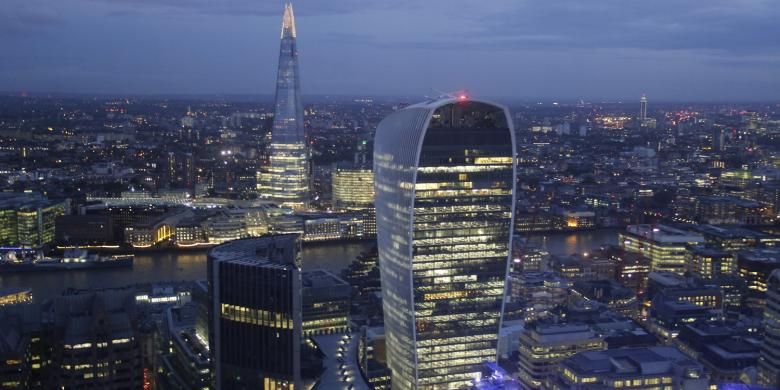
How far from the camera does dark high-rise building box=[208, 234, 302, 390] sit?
10055mm

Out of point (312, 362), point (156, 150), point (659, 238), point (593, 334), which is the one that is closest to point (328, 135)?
point (156, 150)

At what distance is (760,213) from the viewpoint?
119 ft

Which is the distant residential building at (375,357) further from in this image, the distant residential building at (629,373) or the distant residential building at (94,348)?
the distant residential building at (94,348)

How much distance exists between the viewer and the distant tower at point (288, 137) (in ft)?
116

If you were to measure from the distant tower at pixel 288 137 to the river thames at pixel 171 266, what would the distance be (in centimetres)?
629

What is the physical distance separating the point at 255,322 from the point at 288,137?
26.5 m

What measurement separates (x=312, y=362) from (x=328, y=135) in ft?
156

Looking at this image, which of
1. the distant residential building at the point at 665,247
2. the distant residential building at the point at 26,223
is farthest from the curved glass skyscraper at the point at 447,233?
the distant residential building at the point at 26,223

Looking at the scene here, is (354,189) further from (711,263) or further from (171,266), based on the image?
(711,263)

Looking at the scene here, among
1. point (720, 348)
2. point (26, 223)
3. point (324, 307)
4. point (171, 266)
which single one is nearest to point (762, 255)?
point (720, 348)

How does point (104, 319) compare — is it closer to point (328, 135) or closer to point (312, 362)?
point (312, 362)

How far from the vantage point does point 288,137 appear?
119ft

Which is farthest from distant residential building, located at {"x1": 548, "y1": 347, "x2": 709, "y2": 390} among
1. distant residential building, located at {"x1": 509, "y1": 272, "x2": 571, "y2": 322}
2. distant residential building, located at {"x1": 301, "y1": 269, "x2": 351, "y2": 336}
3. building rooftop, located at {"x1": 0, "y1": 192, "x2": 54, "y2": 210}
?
building rooftop, located at {"x1": 0, "y1": 192, "x2": 54, "y2": 210}

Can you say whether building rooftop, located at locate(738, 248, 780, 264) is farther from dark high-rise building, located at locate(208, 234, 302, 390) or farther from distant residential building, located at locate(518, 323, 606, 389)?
dark high-rise building, located at locate(208, 234, 302, 390)
